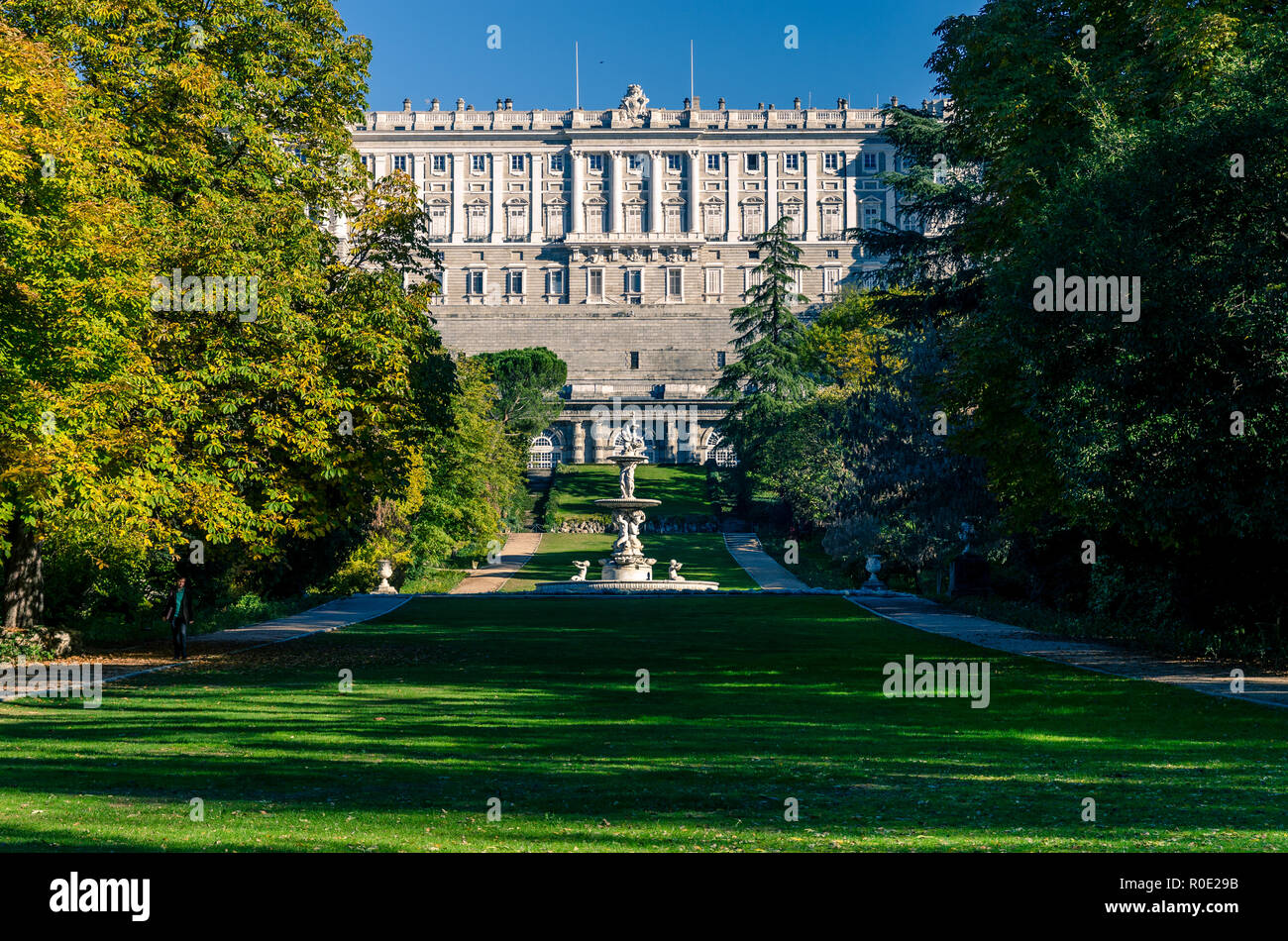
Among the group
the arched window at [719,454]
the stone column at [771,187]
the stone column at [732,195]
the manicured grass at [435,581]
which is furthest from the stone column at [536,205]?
the manicured grass at [435,581]

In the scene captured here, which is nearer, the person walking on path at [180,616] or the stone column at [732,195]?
the person walking on path at [180,616]

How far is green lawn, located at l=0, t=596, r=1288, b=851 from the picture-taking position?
730cm

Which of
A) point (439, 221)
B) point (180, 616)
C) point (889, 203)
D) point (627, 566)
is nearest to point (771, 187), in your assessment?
point (889, 203)

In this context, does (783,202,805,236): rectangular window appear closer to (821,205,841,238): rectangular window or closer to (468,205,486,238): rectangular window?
(821,205,841,238): rectangular window

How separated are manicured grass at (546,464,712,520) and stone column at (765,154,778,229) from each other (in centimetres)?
4724

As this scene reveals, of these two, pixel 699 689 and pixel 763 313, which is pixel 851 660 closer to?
pixel 699 689

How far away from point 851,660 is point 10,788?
12.0m

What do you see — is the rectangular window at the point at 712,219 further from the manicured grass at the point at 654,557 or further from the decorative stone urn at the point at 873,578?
the decorative stone urn at the point at 873,578

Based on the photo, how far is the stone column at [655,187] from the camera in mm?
122312

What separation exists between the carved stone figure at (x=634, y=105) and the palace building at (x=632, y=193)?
5.2 inches

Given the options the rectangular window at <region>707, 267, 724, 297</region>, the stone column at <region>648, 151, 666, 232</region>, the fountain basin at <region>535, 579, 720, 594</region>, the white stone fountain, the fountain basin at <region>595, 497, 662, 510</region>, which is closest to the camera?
the fountain basin at <region>535, 579, 720, 594</region>

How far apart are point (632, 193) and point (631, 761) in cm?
11672

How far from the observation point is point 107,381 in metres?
16.6

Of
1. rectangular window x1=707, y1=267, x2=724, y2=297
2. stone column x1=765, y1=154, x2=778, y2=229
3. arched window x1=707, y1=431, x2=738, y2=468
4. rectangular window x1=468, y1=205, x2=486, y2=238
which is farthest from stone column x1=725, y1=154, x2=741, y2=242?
arched window x1=707, y1=431, x2=738, y2=468
